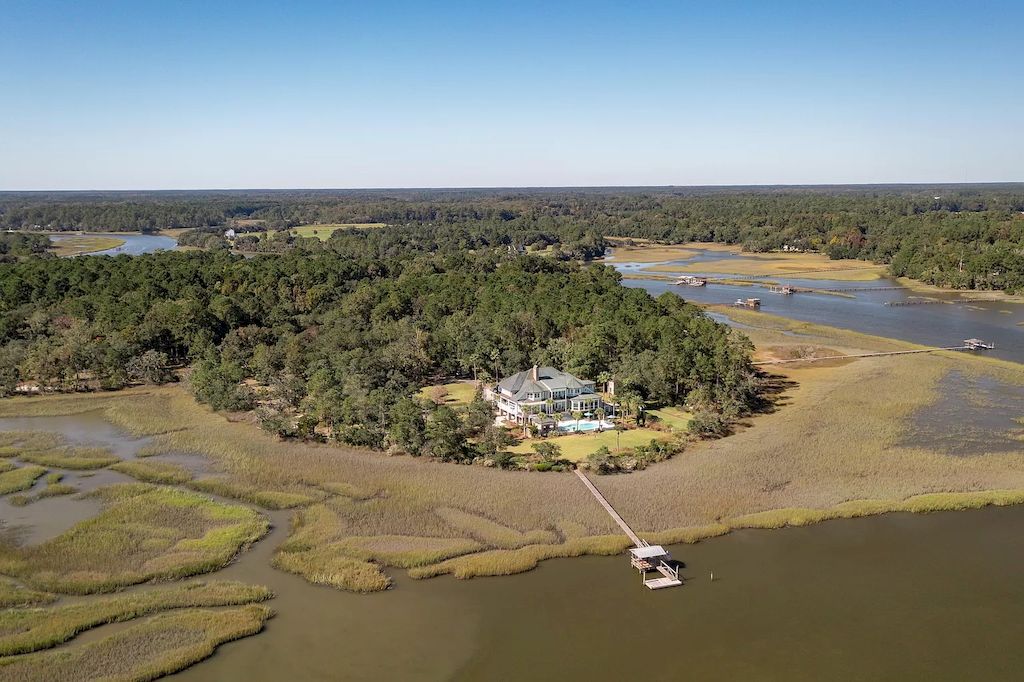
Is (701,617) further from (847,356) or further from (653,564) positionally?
(847,356)

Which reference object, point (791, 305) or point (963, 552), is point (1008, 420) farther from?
point (791, 305)

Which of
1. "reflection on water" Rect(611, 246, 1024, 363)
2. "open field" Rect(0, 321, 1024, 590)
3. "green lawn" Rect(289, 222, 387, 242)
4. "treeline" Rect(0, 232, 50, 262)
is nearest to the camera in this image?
"open field" Rect(0, 321, 1024, 590)

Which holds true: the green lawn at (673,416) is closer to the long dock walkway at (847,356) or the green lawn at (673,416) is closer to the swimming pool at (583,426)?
the swimming pool at (583,426)

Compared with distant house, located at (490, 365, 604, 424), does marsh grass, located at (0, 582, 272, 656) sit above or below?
below

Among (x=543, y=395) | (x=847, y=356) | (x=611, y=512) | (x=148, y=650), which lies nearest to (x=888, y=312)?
(x=847, y=356)

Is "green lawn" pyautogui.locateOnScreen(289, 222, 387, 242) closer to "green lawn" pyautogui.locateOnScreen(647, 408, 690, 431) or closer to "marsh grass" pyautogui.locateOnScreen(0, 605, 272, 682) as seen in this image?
"green lawn" pyautogui.locateOnScreen(647, 408, 690, 431)

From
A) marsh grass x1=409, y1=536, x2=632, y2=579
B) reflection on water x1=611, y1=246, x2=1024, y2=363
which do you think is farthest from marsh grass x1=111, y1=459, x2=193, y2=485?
reflection on water x1=611, y1=246, x2=1024, y2=363
